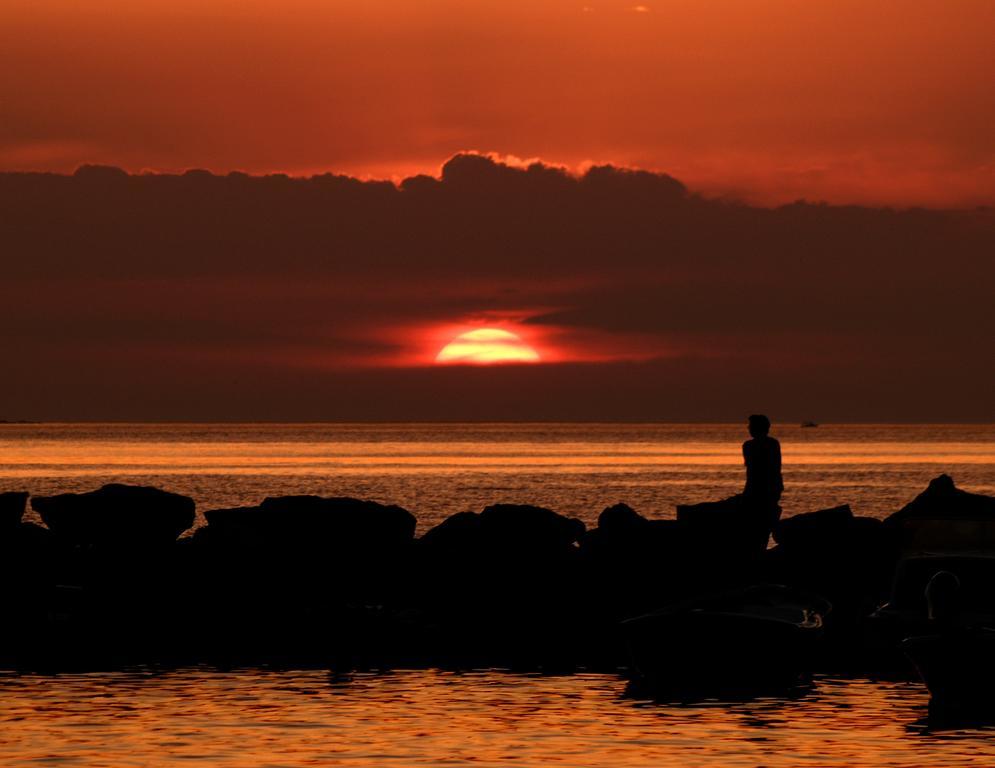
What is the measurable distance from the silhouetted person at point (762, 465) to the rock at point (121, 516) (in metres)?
13.2

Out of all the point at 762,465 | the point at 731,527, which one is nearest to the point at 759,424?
the point at 762,465

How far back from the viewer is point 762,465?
2648 centimetres

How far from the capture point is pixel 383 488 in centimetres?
10700

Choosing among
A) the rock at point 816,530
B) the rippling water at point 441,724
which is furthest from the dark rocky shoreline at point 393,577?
the rippling water at point 441,724

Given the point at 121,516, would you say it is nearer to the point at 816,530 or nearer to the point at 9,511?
the point at 9,511

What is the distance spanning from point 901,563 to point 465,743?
776 centimetres

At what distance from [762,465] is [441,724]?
827 centimetres

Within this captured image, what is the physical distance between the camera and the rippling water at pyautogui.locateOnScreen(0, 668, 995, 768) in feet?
59.9

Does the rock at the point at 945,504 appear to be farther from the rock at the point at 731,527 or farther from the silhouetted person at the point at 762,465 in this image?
the silhouetted person at the point at 762,465

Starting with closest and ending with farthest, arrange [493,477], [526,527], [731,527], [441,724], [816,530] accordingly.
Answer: [441,724]
[731,527]
[816,530]
[526,527]
[493,477]

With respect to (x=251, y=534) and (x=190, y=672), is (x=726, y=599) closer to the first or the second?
(x=190, y=672)

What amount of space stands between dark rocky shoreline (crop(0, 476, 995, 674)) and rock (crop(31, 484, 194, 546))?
0.04 meters

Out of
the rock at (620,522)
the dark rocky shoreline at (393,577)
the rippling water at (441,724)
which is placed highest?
the rock at (620,522)

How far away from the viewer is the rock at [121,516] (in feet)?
115
